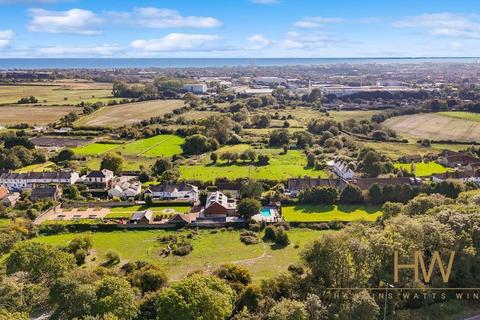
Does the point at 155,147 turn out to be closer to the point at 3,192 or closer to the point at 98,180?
the point at 98,180

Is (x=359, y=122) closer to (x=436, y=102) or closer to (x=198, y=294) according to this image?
(x=436, y=102)

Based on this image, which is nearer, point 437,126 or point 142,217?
point 142,217

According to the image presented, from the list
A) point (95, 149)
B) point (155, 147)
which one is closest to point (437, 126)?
point (155, 147)

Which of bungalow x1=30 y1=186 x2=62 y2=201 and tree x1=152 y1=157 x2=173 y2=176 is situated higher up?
tree x1=152 y1=157 x2=173 y2=176

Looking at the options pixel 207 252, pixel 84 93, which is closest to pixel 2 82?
pixel 84 93

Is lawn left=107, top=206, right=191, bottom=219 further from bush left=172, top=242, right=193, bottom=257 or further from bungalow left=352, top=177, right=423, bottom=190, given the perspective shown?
bungalow left=352, top=177, right=423, bottom=190

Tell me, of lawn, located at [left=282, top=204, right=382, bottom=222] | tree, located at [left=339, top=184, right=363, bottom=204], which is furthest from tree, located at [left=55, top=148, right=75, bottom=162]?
tree, located at [left=339, top=184, right=363, bottom=204]

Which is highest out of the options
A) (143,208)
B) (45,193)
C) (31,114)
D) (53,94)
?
(53,94)
